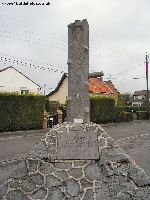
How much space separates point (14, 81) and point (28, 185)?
40018 mm

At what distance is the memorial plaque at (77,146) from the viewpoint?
6.93m

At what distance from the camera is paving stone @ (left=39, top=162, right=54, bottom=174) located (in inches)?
268

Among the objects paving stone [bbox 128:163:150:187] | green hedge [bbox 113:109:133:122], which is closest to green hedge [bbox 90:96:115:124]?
green hedge [bbox 113:109:133:122]

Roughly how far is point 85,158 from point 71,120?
2.98ft

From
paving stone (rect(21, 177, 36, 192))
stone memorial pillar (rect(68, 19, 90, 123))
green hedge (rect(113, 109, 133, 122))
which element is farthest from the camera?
green hedge (rect(113, 109, 133, 122))

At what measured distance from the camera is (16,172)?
6.83 metres

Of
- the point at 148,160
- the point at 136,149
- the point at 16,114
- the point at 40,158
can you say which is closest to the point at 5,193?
the point at 40,158

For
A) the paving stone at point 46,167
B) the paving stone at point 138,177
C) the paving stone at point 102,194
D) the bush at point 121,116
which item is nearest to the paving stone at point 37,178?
the paving stone at point 46,167

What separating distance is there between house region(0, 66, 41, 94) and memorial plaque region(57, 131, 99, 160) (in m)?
38.2

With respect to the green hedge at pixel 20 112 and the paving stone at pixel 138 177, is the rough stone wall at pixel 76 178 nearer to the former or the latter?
the paving stone at pixel 138 177

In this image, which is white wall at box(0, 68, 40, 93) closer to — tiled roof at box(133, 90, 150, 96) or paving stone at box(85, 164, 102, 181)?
paving stone at box(85, 164, 102, 181)

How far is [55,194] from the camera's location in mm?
6629

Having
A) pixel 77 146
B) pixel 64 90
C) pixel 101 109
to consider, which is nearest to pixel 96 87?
pixel 64 90

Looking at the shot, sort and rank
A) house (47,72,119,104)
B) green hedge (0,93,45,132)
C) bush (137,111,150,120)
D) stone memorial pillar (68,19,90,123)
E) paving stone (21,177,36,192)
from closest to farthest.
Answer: paving stone (21,177,36,192) → stone memorial pillar (68,19,90,123) → green hedge (0,93,45,132) → house (47,72,119,104) → bush (137,111,150,120)
